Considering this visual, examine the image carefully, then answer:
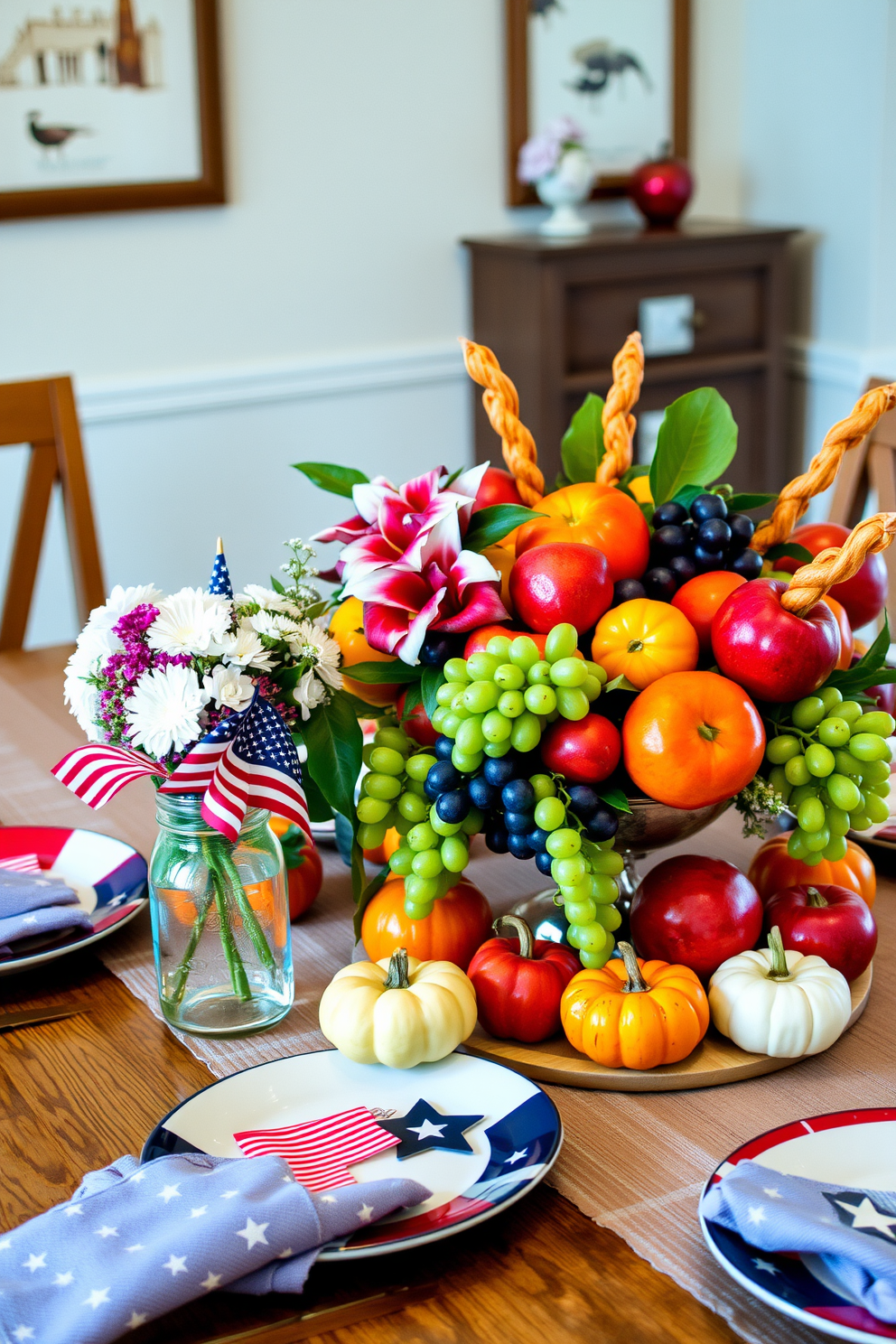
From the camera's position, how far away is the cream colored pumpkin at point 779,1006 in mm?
792

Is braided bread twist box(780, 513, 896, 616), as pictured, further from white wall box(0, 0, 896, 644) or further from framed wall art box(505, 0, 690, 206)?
framed wall art box(505, 0, 690, 206)

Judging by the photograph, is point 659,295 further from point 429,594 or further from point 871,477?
point 429,594

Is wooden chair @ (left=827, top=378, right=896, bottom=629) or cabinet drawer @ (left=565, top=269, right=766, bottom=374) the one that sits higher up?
cabinet drawer @ (left=565, top=269, right=766, bottom=374)

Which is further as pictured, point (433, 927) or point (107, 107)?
point (107, 107)

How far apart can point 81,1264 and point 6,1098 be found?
0.78 feet

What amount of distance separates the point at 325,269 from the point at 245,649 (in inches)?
88.8

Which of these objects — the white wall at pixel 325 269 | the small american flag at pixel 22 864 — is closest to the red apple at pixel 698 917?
the small american flag at pixel 22 864

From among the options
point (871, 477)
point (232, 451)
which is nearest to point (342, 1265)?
point (871, 477)

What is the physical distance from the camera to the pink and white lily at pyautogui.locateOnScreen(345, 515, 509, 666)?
837mm

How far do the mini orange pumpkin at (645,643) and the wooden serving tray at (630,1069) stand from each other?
223mm

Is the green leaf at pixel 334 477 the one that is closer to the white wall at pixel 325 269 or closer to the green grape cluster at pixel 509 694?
the green grape cluster at pixel 509 694

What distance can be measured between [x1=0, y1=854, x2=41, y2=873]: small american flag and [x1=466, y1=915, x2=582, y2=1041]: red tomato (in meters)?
0.43

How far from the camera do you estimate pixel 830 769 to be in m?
0.81

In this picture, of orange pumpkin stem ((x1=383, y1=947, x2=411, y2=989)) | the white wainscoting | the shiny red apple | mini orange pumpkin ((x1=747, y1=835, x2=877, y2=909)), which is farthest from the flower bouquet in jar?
the shiny red apple
